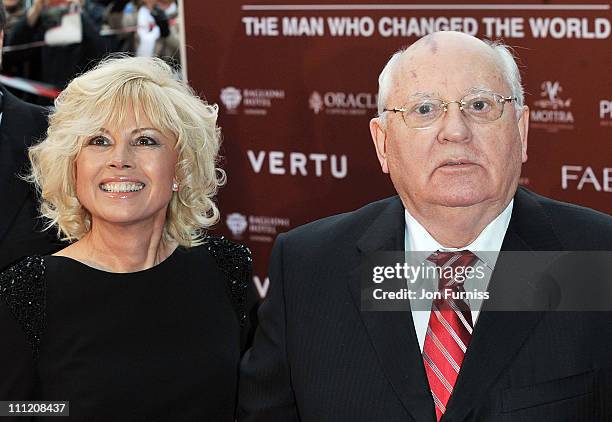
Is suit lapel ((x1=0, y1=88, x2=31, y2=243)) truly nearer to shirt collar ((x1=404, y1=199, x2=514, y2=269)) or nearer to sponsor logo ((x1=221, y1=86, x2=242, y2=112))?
sponsor logo ((x1=221, y1=86, x2=242, y2=112))

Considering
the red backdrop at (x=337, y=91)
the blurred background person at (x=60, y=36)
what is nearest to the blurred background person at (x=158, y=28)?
the red backdrop at (x=337, y=91)

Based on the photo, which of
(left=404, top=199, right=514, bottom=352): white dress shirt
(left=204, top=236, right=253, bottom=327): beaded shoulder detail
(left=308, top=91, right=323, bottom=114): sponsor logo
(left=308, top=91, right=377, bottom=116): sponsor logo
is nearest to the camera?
(left=404, top=199, right=514, bottom=352): white dress shirt

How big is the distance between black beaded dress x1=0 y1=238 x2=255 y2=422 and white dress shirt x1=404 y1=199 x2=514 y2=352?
89 cm

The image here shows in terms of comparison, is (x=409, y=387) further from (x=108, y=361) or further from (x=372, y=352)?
(x=108, y=361)

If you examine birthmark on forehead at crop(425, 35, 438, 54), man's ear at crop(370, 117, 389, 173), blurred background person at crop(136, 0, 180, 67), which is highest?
blurred background person at crop(136, 0, 180, 67)

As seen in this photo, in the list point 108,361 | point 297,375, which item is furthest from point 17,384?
point 297,375

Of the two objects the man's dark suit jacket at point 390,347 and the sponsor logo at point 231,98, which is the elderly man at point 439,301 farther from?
the sponsor logo at point 231,98

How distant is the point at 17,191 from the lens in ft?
12.8

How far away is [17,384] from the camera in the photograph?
2.87m

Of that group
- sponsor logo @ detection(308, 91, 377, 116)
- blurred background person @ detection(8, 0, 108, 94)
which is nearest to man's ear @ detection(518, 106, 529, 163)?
sponsor logo @ detection(308, 91, 377, 116)

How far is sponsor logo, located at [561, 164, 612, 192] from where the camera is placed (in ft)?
14.1

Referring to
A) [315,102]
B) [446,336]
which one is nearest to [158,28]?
[315,102]

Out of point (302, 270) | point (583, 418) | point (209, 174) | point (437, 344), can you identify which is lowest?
point (583, 418)

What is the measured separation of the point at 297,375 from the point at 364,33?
2695 millimetres
